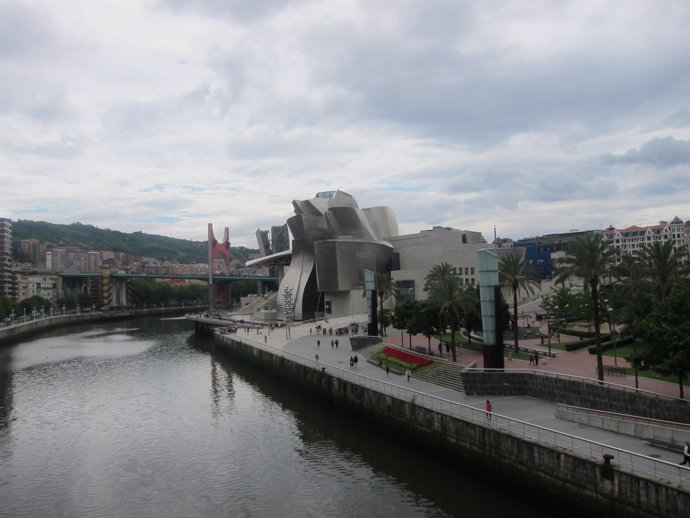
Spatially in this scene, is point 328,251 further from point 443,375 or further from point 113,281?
point 113,281

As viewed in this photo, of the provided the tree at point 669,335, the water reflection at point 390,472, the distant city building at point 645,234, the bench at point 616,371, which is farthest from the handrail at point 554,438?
the distant city building at point 645,234

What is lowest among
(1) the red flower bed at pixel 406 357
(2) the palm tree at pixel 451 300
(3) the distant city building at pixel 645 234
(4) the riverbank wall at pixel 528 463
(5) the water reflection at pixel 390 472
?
(5) the water reflection at pixel 390 472

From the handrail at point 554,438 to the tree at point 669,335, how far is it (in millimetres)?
4154

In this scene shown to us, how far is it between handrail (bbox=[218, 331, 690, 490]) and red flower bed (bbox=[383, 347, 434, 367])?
445 centimetres

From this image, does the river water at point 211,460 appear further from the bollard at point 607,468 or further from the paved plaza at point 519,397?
the paved plaza at point 519,397

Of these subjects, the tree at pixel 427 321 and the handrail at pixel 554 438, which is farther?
the tree at pixel 427 321

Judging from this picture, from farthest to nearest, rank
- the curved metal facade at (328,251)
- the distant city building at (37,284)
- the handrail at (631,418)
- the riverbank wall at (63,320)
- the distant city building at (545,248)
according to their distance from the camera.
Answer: the distant city building at (37,284)
the distant city building at (545,248)
the riverbank wall at (63,320)
the curved metal facade at (328,251)
the handrail at (631,418)

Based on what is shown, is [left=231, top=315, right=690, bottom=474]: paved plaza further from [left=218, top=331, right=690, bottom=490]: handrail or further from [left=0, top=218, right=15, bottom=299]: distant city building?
[left=0, top=218, right=15, bottom=299]: distant city building

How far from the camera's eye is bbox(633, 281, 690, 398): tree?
18.5 meters

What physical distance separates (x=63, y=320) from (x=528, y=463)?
116 meters

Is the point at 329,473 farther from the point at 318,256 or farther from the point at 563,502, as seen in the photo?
the point at 318,256

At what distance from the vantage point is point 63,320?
11681 cm

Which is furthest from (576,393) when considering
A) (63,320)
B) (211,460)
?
(63,320)

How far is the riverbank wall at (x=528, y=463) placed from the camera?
575 inches
